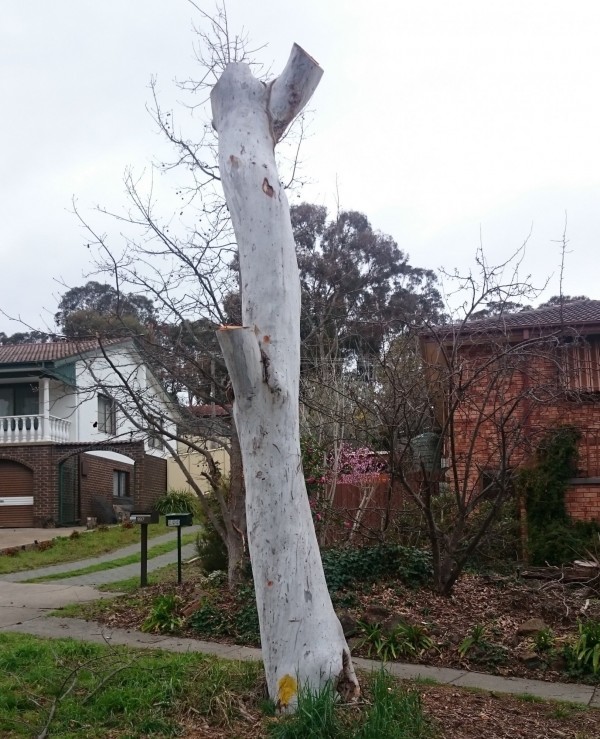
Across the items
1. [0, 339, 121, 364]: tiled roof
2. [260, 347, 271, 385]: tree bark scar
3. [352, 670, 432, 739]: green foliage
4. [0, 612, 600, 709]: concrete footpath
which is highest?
[0, 339, 121, 364]: tiled roof

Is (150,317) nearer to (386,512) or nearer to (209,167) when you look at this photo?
(209,167)

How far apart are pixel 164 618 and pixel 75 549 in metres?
9.49

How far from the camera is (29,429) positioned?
2636 centimetres

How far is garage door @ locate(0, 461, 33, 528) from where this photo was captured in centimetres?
2545

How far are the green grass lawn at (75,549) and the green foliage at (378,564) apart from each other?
720 centimetres

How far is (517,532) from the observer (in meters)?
12.9

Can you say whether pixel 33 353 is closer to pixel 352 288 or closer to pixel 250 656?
pixel 352 288

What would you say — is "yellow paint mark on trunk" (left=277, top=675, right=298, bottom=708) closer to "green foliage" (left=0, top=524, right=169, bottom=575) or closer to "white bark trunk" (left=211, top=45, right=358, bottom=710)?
"white bark trunk" (left=211, top=45, right=358, bottom=710)

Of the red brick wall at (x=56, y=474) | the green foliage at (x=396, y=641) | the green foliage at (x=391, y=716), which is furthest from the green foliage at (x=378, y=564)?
the red brick wall at (x=56, y=474)

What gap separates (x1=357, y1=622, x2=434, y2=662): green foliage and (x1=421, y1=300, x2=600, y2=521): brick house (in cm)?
217

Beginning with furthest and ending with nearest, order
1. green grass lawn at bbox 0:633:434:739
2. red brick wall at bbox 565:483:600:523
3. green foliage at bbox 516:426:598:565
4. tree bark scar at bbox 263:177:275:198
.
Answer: red brick wall at bbox 565:483:600:523 → green foliage at bbox 516:426:598:565 → tree bark scar at bbox 263:177:275:198 → green grass lawn at bbox 0:633:434:739

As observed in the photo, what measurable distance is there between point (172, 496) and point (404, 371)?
18.2 m

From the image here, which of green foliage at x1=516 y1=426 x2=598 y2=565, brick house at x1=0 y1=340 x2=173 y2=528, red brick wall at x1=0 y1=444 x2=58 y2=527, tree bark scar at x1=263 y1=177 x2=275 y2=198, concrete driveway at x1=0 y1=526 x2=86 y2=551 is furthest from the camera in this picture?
brick house at x1=0 y1=340 x2=173 y2=528

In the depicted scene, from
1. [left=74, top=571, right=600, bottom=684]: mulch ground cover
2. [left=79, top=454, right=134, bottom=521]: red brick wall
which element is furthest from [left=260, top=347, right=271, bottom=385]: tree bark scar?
[left=79, top=454, right=134, bottom=521]: red brick wall
